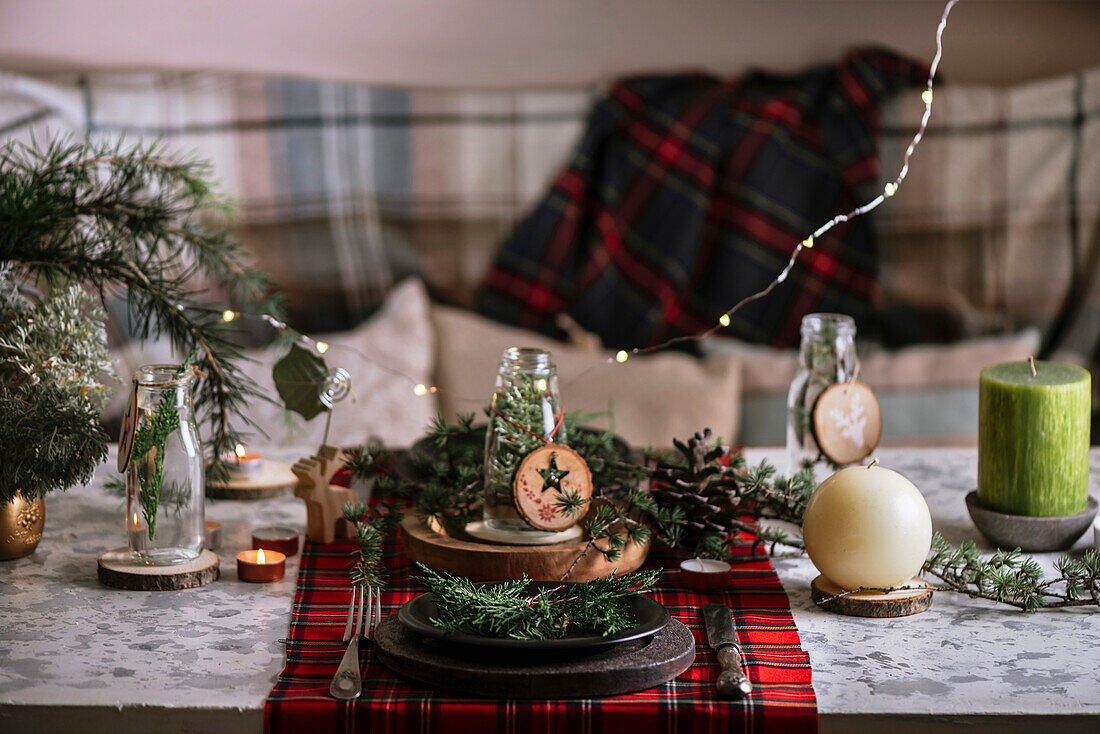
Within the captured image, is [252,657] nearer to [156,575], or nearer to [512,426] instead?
[156,575]

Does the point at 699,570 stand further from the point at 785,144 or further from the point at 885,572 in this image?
the point at 785,144

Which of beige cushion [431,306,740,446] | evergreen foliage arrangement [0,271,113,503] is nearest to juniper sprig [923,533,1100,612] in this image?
evergreen foliage arrangement [0,271,113,503]

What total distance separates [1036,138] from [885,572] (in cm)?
→ 162

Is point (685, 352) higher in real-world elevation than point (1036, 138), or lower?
lower

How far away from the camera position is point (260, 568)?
0.86 m

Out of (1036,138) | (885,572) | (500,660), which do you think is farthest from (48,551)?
(1036,138)

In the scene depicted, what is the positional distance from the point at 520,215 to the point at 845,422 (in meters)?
1.28

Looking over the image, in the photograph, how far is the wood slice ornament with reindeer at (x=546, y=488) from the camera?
2.73 feet

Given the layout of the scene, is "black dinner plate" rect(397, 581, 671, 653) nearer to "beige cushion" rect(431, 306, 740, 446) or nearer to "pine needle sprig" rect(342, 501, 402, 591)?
"pine needle sprig" rect(342, 501, 402, 591)

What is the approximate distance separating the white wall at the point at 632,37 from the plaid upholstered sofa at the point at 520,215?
160mm

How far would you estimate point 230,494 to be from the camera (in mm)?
1093

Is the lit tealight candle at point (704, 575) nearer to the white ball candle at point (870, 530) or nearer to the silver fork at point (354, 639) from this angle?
the white ball candle at point (870, 530)

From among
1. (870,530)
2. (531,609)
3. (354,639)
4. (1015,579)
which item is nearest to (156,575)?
(354,639)

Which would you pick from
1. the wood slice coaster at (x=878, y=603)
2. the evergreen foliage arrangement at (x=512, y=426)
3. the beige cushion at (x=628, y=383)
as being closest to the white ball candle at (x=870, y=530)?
the wood slice coaster at (x=878, y=603)
